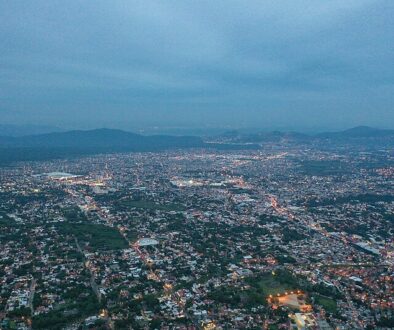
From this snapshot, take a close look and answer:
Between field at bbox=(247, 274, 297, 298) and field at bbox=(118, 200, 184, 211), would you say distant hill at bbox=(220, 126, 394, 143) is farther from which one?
field at bbox=(247, 274, 297, 298)

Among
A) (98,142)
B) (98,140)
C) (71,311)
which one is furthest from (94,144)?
(71,311)

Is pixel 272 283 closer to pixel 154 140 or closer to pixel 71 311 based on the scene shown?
pixel 71 311

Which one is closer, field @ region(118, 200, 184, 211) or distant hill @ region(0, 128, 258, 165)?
field @ region(118, 200, 184, 211)

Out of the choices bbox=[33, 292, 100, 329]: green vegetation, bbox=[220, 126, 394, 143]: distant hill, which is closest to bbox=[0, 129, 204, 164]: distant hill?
bbox=[220, 126, 394, 143]: distant hill

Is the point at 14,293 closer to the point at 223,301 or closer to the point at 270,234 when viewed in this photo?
the point at 223,301

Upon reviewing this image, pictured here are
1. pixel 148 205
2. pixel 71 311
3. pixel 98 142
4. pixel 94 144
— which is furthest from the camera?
pixel 98 142

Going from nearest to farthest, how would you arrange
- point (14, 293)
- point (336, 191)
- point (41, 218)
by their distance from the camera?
point (14, 293), point (41, 218), point (336, 191)

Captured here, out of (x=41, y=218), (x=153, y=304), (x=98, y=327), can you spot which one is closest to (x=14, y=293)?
(x=98, y=327)

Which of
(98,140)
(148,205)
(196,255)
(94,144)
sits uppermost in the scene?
(98,140)
